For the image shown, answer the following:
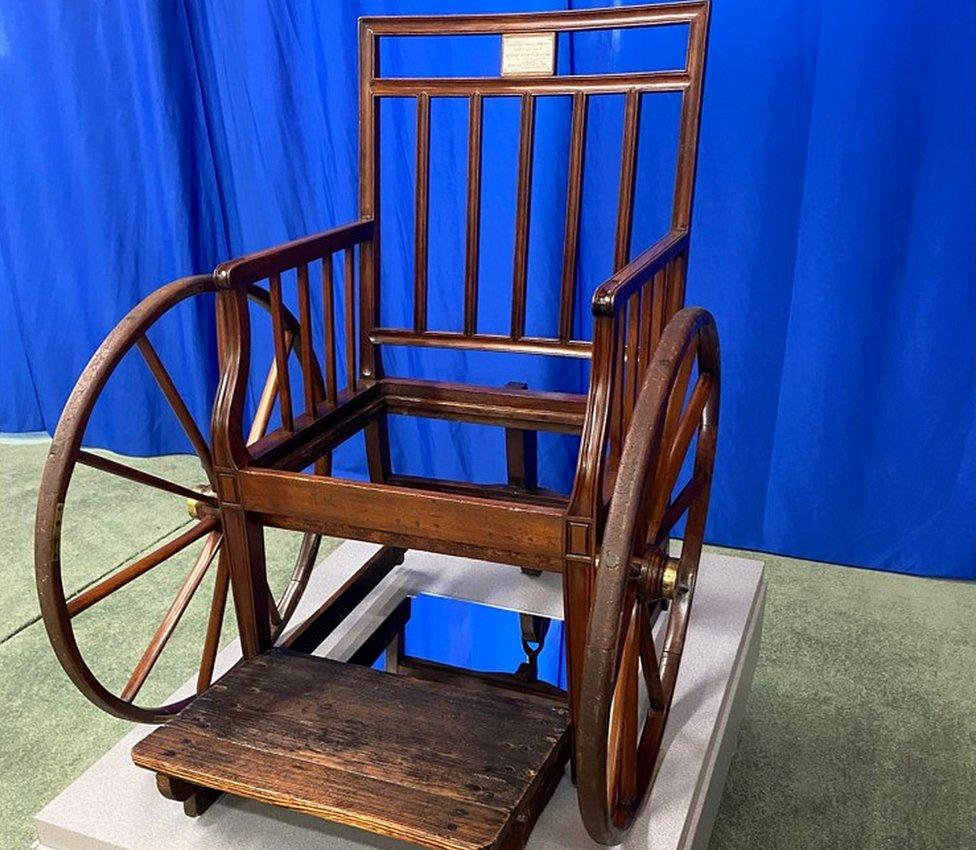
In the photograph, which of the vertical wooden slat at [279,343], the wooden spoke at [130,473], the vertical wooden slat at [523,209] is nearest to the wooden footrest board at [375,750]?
the wooden spoke at [130,473]

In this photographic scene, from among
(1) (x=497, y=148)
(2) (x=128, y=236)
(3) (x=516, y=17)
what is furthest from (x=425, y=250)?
(2) (x=128, y=236)

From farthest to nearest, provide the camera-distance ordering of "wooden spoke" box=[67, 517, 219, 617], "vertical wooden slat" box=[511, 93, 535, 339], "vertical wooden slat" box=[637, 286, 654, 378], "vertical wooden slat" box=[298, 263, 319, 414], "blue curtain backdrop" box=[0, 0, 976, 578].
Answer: "blue curtain backdrop" box=[0, 0, 976, 578] < "vertical wooden slat" box=[511, 93, 535, 339] < "vertical wooden slat" box=[298, 263, 319, 414] < "vertical wooden slat" box=[637, 286, 654, 378] < "wooden spoke" box=[67, 517, 219, 617]

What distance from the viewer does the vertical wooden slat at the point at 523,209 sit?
1.43 meters

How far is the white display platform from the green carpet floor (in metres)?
0.13

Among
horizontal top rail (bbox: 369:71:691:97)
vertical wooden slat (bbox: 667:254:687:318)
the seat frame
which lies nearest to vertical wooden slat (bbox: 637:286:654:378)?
the seat frame

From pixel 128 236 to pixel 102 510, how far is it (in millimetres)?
695

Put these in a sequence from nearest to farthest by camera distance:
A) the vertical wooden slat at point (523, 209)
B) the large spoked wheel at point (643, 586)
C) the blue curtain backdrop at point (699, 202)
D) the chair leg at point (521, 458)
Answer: the large spoked wheel at point (643, 586) → the vertical wooden slat at point (523, 209) → the chair leg at point (521, 458) → the blue curtain backdrop at point (699, 202)

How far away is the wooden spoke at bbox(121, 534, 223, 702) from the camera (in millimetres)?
1175

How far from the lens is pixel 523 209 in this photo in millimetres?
1450

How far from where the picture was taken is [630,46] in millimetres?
1811

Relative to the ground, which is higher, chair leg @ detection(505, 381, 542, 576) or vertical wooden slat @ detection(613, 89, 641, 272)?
vertical wooden slat @ detection(613, 89, 641, 272)

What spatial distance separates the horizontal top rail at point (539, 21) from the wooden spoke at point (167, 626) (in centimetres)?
81

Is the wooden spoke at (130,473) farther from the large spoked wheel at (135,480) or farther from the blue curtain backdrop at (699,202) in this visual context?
the blue curtain backdrop at (699,202)

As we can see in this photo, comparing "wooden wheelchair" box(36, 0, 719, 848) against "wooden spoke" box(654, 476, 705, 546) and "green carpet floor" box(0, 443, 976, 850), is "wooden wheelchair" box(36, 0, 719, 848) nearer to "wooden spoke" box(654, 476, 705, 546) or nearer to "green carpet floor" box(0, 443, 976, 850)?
"wooden spoke" box(654, 476, 705, 546)
